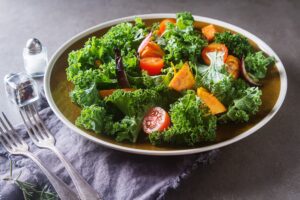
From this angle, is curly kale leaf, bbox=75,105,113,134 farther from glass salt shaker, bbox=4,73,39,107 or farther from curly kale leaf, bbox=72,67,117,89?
glass salt shaker, bbox=4,73,39,107

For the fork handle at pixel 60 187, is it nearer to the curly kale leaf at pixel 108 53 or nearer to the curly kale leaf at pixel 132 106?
the curly kale leaf at pixel 132 106

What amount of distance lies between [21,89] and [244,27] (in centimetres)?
132

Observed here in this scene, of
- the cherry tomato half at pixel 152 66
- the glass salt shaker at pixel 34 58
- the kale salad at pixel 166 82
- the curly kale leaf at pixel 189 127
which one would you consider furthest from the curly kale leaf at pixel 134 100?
the glass salt shaker at pixel 34 58

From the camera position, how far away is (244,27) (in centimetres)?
254

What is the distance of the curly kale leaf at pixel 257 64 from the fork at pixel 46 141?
826 mm

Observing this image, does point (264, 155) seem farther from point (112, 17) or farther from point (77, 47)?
point (112, 17)

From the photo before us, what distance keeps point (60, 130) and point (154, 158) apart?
419mm

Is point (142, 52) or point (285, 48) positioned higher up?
point (142, 52)

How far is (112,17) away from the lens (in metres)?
2.65

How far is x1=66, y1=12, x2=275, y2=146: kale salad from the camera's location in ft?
4.98

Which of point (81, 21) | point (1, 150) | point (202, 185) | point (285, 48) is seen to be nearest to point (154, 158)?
point (202, 185)

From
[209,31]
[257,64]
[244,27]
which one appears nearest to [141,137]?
[257,64]

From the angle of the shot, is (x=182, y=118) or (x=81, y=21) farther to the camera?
(x=81, y=21)

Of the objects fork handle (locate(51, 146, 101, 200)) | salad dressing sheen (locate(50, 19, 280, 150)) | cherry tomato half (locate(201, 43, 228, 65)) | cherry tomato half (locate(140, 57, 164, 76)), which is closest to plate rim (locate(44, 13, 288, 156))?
salad dressing sheen (locate(50, 19, 280, 150))
